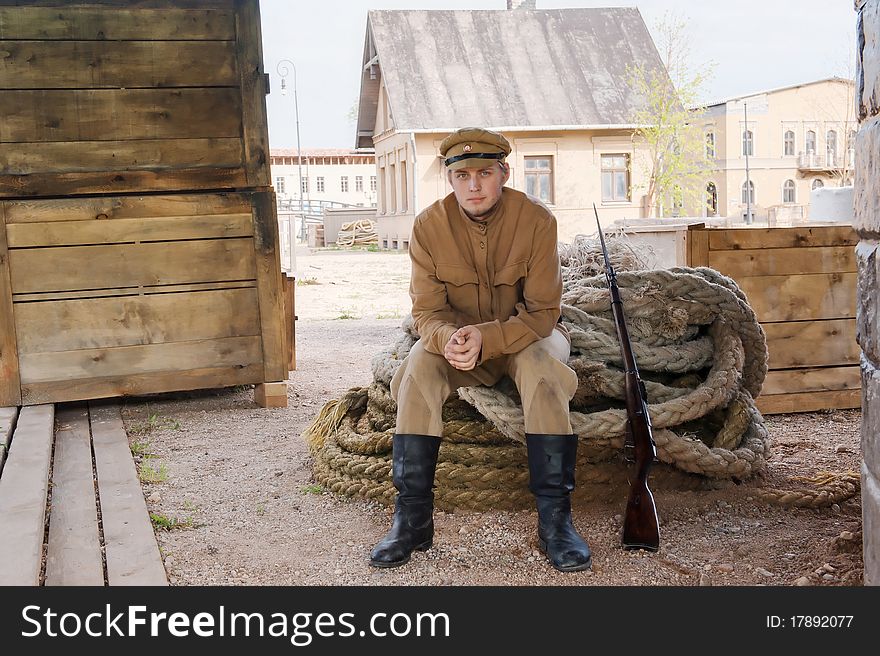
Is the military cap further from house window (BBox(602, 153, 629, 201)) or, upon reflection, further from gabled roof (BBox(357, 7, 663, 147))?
house window (BBox(602, 153, 629, 201))

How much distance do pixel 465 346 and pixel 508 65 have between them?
25.0 m

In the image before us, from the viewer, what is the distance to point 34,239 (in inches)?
212

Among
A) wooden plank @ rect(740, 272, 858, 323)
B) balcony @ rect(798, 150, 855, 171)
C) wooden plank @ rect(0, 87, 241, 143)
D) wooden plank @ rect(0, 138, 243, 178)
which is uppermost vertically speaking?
balcony @ rect(798, 150, 855, 171)

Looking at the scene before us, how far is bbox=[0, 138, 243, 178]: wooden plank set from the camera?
5.37 meters

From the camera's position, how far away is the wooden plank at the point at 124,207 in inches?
211

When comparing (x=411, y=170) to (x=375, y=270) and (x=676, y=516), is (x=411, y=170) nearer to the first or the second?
(x=375, y=270)

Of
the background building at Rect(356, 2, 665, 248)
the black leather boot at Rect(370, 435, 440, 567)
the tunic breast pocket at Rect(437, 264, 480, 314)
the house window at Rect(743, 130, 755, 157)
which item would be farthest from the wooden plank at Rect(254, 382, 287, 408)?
the house window at Rect(743, 130, 755, 157)

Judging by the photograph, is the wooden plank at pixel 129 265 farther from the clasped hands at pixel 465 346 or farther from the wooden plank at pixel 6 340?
the clasped hands at pixel 465 346

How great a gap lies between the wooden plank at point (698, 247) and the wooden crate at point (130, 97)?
2527 mm

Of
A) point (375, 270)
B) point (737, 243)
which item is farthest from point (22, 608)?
point (375, 270)

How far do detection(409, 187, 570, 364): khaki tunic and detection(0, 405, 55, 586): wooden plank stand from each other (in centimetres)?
145

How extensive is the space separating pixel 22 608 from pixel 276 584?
2.42ft

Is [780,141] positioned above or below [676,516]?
above

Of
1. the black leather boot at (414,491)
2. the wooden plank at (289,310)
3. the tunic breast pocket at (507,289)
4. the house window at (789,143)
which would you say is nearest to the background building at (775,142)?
the house window at (789,143)
